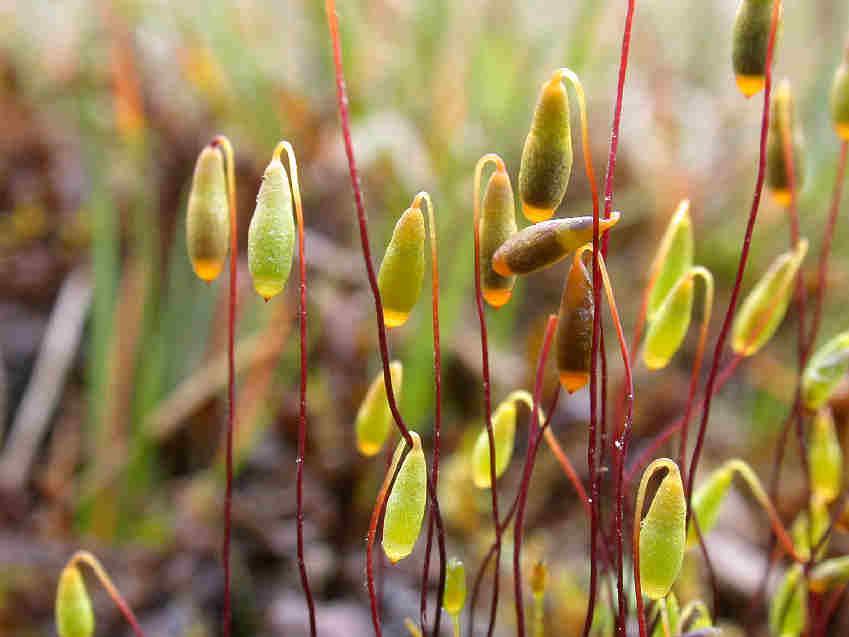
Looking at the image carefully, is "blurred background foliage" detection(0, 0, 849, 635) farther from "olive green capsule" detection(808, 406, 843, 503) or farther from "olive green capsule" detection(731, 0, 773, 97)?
"olive green capsule" detection(731, 0, 773, 97)

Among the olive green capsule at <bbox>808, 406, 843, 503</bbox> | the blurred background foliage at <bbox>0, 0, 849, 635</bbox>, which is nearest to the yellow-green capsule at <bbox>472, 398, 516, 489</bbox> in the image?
the olive green capsule at <bbox>808, 406, 843, 503</bbox>

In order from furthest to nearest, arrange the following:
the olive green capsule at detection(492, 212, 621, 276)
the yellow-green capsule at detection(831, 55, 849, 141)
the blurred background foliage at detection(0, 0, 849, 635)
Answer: the blurred background foliage at detection(0, 0, 849, 635) → the yellow-green capsule at detection(831, 55, 849, 141) → the olive green capsule at detection(492, 212, 621, 276)

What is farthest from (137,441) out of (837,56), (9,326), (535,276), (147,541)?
(837,56)

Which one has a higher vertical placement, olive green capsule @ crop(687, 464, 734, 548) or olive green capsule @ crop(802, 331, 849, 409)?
olive green capsule @ crop(802, 331, 849, 409)

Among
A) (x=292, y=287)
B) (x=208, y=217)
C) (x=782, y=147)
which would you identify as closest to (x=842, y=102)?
(x=782, y=147)

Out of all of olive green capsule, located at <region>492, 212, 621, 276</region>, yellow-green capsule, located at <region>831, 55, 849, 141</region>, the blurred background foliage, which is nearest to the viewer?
olive green capsule, located at <region>492, 212, 621, 276</region>

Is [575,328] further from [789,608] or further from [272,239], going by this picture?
[789,608]

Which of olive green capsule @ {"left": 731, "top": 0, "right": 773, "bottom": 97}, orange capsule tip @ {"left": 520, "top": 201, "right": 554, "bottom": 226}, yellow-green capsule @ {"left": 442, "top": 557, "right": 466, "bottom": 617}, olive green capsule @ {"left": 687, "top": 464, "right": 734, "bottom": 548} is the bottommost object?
yellow-green capsule @ {"left": 442, "top": 557, "right": 466, "bottom": 617}

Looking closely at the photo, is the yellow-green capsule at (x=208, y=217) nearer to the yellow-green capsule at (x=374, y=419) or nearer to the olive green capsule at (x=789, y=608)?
the yellow-green capsule at (x=374, y=419)
